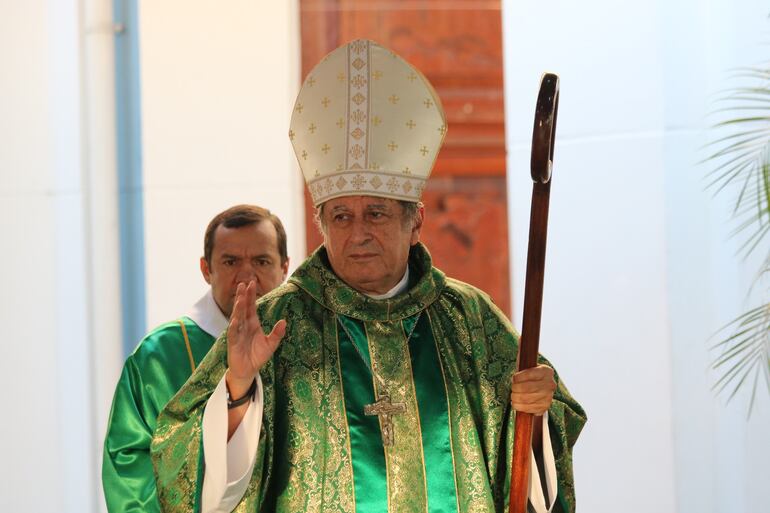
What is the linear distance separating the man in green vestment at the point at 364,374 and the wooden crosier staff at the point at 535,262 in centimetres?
6

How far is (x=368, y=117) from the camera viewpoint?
3611mm

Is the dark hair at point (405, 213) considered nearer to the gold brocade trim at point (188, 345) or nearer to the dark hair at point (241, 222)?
the dark hair at point (241, 222)

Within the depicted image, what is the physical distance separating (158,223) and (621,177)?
7.62 ft

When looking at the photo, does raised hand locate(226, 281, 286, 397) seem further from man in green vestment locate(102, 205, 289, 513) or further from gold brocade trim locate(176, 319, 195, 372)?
gold brocade trim locate(176, 319, 195, 372)

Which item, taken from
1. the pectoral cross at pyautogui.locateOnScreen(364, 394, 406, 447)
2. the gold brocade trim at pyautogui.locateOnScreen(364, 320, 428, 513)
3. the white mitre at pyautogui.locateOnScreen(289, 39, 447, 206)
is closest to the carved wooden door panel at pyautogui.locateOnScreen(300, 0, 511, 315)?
the white mitre at pyautogui.locateOnScreen(289, 39, 447, 206)

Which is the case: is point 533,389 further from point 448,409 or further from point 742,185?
point 742,185

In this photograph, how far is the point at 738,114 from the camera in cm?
541

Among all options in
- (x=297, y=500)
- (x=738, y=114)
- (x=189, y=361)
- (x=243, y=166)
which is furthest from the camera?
(x=243, y=166)

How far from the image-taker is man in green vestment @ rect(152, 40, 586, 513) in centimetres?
321

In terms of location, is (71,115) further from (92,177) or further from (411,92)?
(411,92)

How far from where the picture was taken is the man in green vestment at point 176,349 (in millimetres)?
4137

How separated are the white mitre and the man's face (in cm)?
76

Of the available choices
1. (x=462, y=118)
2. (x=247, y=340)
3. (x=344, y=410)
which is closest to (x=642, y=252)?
(x=462, y=118)

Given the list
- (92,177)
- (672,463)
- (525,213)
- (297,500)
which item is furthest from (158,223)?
(297,500)
